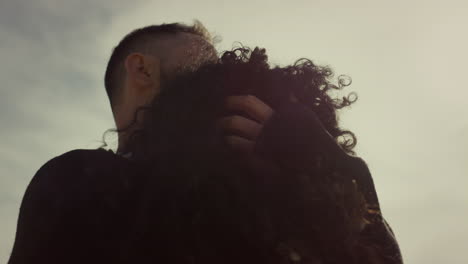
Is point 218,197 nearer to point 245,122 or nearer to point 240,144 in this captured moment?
point 240,144

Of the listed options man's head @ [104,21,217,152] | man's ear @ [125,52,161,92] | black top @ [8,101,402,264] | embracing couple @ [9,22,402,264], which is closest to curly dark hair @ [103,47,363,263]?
embracing couple @ [9,22,402,264]

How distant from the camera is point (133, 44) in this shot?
492cm

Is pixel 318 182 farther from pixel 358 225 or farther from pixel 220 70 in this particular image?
pixel 220 70

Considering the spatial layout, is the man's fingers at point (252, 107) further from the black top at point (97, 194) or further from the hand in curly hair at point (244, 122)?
the black top at point (97, 194)

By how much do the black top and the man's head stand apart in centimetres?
134

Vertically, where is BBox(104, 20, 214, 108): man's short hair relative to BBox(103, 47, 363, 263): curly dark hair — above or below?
above

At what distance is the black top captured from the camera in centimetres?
213

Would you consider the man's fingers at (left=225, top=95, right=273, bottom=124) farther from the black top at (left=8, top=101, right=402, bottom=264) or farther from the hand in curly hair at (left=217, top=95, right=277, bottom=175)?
the black top at (left=8, top=101, right=402, bottom=264)

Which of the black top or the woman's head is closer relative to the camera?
the black top

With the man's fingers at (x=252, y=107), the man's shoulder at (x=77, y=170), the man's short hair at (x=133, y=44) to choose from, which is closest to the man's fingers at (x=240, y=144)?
the man's fingers at (x=252, y=107)

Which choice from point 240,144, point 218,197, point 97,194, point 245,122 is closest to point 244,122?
point 245,122

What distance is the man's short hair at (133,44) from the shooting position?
4704 mm

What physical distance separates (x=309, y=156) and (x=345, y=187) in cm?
23

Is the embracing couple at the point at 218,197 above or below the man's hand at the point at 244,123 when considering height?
below
